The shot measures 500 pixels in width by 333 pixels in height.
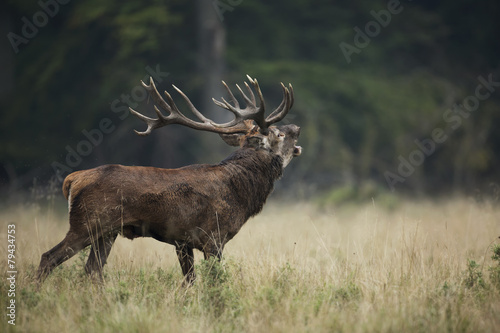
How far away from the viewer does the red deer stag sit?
5.14 m

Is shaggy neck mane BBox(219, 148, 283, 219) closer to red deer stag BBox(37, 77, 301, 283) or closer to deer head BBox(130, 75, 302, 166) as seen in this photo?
red deer stag BBox(37, 77, 301, 283)

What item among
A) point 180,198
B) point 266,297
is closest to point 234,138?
point 180,198

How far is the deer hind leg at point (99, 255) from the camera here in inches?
214

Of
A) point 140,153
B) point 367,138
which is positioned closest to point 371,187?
point 367,138

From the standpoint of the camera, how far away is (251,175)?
6.16 m

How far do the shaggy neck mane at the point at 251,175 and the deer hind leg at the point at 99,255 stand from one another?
1.33m

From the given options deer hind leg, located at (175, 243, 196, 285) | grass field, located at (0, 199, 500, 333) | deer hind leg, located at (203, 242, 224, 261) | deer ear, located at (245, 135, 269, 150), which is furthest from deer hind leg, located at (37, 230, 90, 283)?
deer ear, located at (245, 135, 269, 150)

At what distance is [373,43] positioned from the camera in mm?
19000

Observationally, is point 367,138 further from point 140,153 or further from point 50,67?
point 50,67

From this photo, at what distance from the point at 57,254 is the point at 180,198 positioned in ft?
3.96

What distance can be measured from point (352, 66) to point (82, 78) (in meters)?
8.40

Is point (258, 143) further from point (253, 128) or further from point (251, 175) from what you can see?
point (251, 175)

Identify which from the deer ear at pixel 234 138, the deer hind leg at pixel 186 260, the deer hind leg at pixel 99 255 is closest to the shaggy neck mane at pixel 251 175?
the deer ear at pixel 234 138

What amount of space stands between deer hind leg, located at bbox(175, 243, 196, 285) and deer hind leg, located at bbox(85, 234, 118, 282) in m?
0.65
